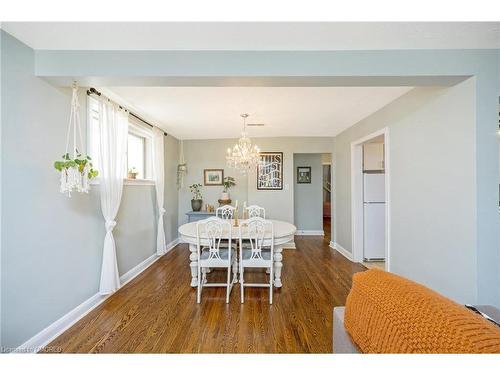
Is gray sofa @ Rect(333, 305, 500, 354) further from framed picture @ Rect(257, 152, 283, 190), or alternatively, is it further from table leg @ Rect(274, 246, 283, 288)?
framed picture @ Rect(257, 152, 283, 190)

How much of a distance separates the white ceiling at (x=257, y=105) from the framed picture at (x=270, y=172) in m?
0.87

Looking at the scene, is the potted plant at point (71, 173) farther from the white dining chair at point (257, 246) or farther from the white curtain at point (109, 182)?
the white dining chair at point (257, 246)

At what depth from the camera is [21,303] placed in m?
1.51

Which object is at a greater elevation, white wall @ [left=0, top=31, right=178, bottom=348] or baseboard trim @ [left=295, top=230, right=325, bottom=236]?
white wall @ [left=0, top=31, right=178, bottom=348]

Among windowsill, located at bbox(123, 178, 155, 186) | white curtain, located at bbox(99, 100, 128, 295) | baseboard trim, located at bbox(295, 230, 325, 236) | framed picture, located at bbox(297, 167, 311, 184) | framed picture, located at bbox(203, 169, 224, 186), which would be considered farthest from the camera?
framed picture, located at bbox(297, 167, 311, 184)

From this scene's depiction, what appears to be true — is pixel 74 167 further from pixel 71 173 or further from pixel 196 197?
pixel 196 197

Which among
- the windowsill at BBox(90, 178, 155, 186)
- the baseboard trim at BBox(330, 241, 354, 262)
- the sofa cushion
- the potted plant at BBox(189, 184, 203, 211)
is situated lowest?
the baseboard trim at BBox(330, 241, 354, 262)

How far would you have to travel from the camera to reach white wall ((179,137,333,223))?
4711 mm

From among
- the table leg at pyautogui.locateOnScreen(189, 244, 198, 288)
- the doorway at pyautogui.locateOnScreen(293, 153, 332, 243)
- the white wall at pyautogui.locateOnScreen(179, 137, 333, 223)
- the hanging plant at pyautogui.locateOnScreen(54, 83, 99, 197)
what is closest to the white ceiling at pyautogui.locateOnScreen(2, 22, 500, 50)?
the hanging plant at pyautogui.locateOnScreen(54, 83, 99, 197)

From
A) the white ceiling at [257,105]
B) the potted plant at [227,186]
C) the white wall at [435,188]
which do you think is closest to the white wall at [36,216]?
the white ceiling at [257,105]

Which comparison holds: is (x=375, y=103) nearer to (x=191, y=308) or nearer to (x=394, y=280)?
(x=394, y=280)

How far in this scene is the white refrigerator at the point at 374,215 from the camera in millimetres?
3582

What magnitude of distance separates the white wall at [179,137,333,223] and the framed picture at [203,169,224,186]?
0.10 meters

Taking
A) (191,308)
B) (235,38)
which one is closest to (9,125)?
(235,38)
